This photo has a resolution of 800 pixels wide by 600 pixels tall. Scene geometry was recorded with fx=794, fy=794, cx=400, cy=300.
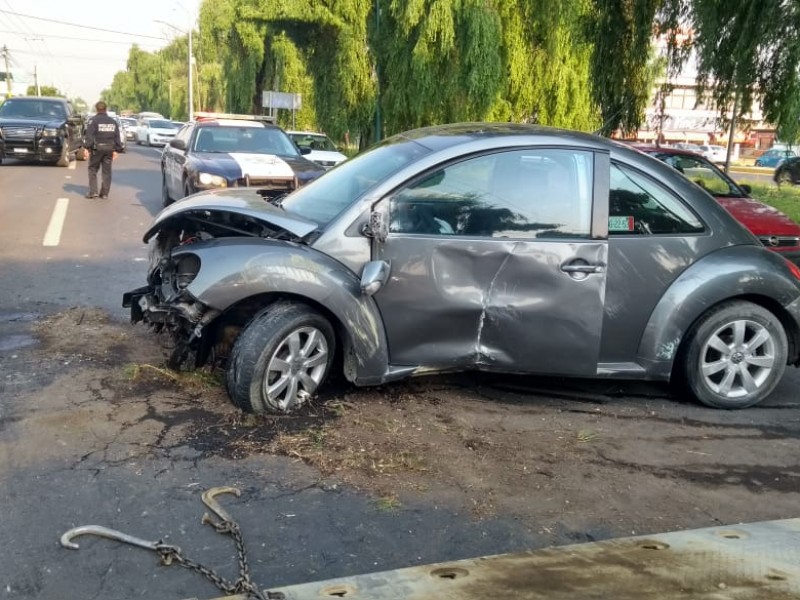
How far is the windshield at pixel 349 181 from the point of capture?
4.98m

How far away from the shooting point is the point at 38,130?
64.3 feet

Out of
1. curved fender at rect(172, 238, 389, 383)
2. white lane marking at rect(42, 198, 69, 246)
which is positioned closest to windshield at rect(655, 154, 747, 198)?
curved fender at rect(172, 238, 389, 383)

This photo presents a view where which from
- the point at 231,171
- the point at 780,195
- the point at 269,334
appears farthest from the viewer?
the point at 780,195

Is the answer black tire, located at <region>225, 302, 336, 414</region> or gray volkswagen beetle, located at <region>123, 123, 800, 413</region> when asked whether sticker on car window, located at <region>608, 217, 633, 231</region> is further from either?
black tire, located at <region>225, 302, 336, 414</region>

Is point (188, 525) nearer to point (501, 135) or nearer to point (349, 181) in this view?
point (349, 181)

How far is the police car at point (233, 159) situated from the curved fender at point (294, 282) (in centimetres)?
562

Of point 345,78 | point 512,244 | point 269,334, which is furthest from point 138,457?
point 345,78

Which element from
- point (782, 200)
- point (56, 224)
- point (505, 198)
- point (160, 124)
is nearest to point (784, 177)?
point (782, 200)

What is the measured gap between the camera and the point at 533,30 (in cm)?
1842

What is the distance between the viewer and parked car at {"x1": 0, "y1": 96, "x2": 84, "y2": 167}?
766 inches

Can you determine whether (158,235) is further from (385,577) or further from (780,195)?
(780,195)

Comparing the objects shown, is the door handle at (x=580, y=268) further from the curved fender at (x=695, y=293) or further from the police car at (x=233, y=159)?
the police car at (x=233, y=159)

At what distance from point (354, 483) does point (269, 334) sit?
1.04 metres

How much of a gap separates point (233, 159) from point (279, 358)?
7.34 metres
